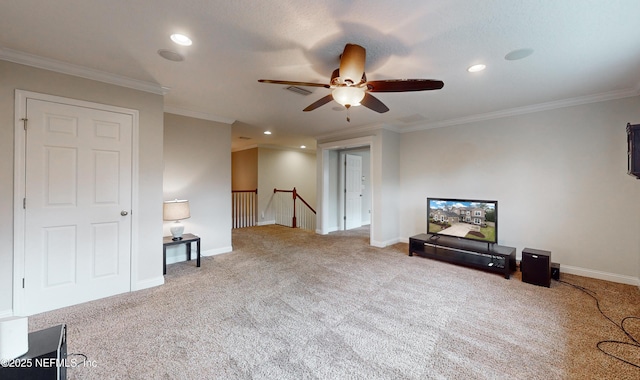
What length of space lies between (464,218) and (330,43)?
11.2 ft

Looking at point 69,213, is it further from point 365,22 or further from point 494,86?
point 494,86

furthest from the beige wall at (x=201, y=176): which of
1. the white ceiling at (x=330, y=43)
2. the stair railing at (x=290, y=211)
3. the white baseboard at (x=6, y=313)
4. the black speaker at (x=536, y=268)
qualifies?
the black speaker at (x=536, y=268)

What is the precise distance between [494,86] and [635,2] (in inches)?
55.6

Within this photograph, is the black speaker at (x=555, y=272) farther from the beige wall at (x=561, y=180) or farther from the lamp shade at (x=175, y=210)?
the lamp shade at (x=175, y=210)

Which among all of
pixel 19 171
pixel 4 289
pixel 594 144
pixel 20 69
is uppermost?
pixel 20 69

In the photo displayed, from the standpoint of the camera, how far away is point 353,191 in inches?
279

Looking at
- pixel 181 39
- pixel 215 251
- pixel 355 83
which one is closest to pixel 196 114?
pixel 181 39

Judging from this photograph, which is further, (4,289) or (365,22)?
(4,289)

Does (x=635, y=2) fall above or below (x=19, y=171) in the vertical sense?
above

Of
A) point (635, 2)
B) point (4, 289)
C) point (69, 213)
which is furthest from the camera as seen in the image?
point (69, 213)

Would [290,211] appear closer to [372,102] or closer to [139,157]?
[139,157]

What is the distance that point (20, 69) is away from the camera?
2.44 m

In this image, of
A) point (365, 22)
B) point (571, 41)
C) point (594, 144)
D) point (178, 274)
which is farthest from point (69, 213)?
point (594, 144)

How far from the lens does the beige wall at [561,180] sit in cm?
328
